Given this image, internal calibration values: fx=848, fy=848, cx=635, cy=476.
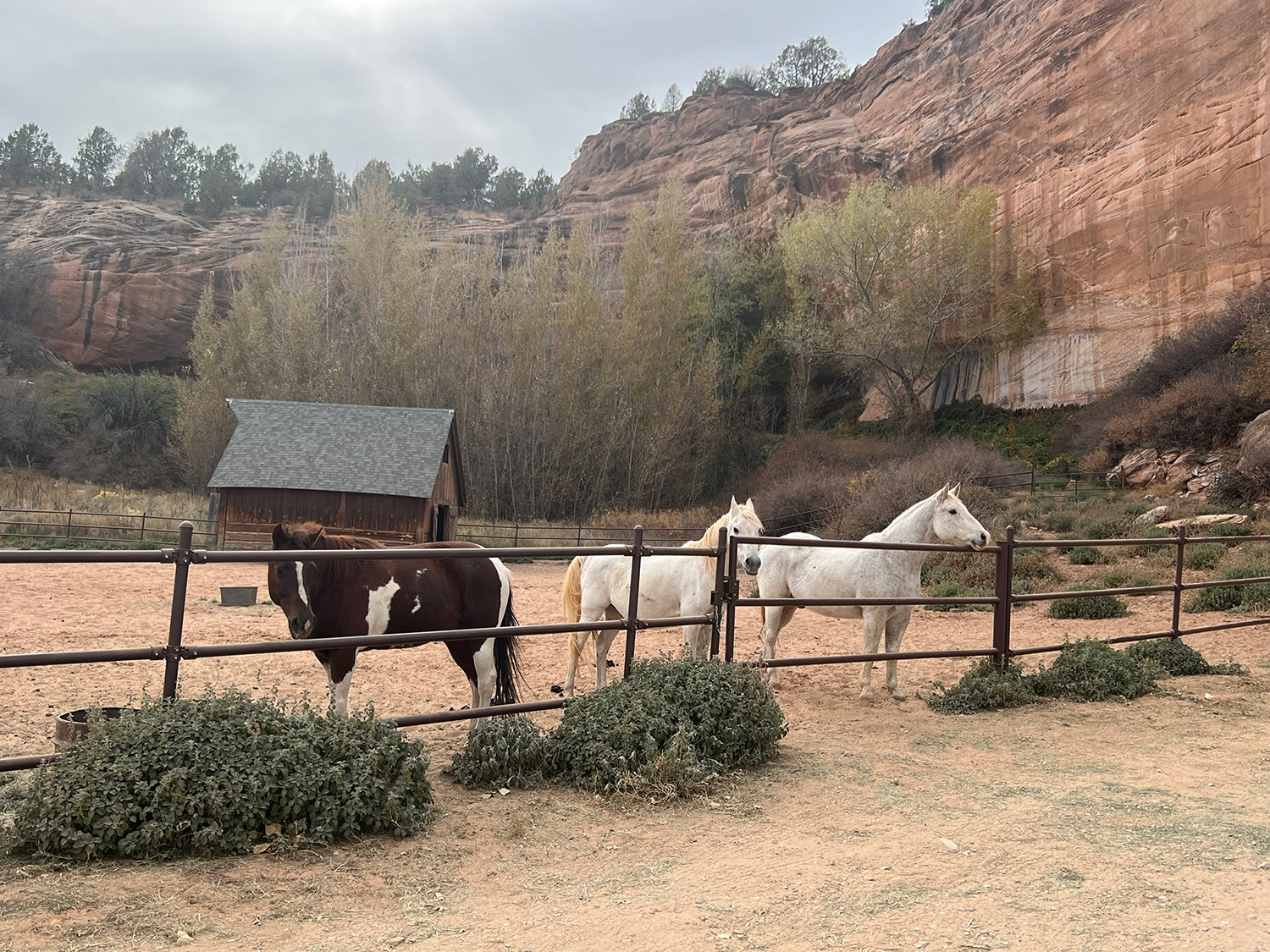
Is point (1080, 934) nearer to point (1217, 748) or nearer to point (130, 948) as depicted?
point (130, 948)

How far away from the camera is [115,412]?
4191 centimetres

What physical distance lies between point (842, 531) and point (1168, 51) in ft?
65.8

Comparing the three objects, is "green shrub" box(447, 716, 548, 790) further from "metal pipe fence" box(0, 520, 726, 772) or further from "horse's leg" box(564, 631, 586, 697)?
"horse's leg" box(564, 631, 586, 697)

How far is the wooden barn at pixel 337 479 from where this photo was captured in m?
23.8

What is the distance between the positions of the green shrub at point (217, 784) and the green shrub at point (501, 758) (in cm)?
54

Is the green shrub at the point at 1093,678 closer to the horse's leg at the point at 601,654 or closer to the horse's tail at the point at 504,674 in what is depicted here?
the horse's leg at the point at 601,654

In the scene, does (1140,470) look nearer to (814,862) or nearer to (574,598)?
(574,598)

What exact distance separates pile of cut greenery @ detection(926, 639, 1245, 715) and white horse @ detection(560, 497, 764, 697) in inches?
76.4

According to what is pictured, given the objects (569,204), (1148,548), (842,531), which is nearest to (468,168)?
(569,204)

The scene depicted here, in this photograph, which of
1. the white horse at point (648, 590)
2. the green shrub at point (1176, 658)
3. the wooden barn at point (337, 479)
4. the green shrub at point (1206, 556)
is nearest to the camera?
the white horse at point (648, 590)

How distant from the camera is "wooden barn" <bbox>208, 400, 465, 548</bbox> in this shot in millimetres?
23781

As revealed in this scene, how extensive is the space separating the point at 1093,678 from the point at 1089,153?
91.6 ft

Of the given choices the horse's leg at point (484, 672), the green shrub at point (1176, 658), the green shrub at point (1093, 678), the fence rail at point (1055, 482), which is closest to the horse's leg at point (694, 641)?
the horse's leg at point (484, 672)

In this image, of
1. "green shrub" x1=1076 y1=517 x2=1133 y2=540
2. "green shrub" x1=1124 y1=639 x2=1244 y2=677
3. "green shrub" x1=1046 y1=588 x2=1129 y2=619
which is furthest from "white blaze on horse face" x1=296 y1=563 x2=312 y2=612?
"green shrub" x1=1076 y1=517 x2=1133 y2=540
